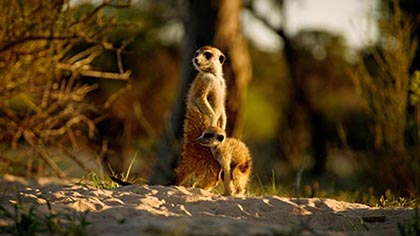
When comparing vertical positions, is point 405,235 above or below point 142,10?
below

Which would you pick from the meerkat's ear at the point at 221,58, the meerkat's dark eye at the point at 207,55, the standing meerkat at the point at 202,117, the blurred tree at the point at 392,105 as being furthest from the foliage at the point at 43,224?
the blurred tree at the point at 392,105

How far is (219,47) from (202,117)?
384 cm

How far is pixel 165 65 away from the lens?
17.7 metres

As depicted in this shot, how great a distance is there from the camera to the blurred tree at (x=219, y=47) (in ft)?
31.7

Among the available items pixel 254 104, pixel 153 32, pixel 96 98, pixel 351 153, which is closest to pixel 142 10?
pixel 153 32

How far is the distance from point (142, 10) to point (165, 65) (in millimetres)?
1394

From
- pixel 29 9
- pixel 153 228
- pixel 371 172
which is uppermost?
pixel 29 9

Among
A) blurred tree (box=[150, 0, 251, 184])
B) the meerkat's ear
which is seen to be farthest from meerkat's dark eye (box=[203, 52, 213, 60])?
blurred tree (box=[150, 0, 251, 184])

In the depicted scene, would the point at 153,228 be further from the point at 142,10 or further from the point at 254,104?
the point at 254,104

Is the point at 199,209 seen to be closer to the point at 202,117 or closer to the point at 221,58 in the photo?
the point at 202,117

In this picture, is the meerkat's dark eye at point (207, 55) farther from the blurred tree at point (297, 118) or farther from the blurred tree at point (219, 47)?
the blurred tree at point (297, 118)

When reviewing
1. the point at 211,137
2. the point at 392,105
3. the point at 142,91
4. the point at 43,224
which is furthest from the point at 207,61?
the point at 142,91

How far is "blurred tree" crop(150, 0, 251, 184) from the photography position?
31.7ft

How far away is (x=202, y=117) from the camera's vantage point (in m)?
5.99
